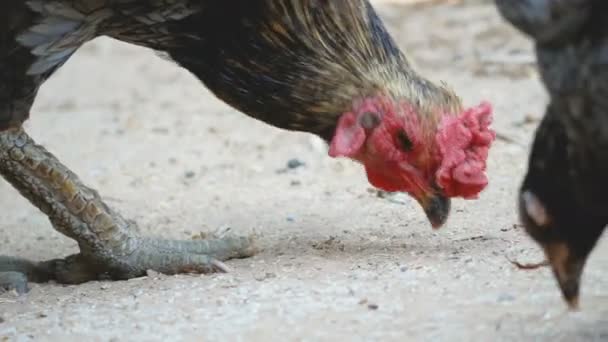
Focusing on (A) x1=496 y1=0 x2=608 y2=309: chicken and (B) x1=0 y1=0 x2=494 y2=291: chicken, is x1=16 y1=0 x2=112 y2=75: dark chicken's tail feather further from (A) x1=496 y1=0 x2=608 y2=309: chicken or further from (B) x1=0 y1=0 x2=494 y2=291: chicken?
(A) x1=496 y1=0 x2=608 y2=309: chicken

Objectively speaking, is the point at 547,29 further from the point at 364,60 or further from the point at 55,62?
the point at 55,62

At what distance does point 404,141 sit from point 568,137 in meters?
1.13

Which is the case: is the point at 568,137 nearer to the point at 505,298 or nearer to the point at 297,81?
the point at 505,298

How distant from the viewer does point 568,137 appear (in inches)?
118

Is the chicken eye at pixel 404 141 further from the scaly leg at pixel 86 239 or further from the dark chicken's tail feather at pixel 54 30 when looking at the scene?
the dark chicken's tail feather at pixel 54 30

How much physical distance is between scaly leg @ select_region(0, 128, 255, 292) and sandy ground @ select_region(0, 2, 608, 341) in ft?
0.34

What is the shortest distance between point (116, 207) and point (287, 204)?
0.95 meters

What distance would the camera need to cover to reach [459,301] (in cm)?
344

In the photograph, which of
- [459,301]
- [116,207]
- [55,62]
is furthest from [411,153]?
[116,207]

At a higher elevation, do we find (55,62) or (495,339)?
(55,62)

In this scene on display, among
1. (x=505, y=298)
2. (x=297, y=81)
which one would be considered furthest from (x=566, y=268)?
(x=297, y=81)

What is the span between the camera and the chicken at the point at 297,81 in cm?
395

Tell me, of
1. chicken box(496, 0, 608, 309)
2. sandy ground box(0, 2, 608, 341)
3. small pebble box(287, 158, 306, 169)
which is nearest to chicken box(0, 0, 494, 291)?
sandy ground box(0, 2, 608, 341)

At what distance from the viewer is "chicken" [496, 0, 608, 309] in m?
2.85
